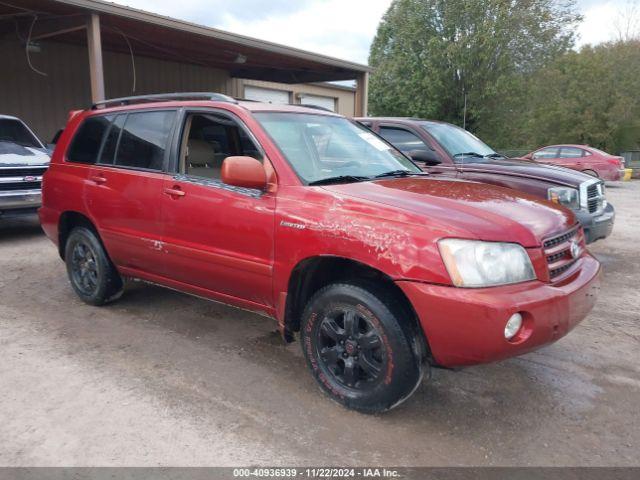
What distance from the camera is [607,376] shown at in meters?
3.54

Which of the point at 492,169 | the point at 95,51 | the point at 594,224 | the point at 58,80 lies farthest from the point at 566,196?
the point at 58,80

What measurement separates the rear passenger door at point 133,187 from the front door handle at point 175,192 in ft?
0.33

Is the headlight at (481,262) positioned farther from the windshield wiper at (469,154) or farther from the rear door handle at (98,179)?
the windshield wiper at (469,154)

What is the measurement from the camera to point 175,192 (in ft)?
12.5

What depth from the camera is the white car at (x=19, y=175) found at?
7.53m

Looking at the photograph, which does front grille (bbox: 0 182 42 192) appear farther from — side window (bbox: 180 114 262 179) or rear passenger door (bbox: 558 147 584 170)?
rear passenger door (bbox: 558 147 584 170)

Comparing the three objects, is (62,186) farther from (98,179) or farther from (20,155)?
(20,155)

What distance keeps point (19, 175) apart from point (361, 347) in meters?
6.92

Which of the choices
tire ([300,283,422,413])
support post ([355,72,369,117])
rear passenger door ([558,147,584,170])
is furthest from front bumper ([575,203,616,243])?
rear passenger door ([558,147,584,170])

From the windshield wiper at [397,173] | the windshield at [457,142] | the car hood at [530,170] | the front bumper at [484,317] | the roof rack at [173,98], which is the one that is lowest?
the front bumper at [484,317]

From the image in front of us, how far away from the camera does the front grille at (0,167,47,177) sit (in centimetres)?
754

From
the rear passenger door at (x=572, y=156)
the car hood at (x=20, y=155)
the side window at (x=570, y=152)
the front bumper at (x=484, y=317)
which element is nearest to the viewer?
the front bumper at (x=484, y=317)

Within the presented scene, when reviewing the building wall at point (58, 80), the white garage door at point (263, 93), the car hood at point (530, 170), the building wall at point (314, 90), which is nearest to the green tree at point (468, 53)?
the building wall at point (314, 90)

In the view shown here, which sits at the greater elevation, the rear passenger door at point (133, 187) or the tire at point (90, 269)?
the rear passenger door at point (133, 187)
